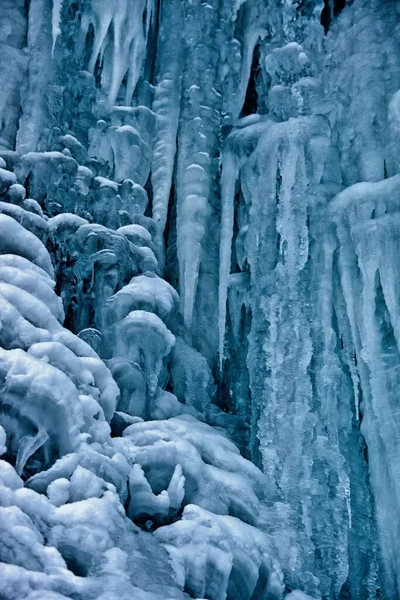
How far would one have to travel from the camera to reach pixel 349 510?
281 inches

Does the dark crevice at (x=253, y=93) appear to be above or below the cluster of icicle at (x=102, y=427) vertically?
above

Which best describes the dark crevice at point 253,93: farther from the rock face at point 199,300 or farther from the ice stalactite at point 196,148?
the ice stalactite at point 196,148

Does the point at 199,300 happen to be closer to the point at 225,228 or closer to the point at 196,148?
the point at 225,228

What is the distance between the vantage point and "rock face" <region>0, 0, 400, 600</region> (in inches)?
188

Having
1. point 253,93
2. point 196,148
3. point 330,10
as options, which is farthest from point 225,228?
point 330,10

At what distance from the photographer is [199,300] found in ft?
29.2

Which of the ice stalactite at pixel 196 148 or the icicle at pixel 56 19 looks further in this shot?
the icicle at pixel 56 19

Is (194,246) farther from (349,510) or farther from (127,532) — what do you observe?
(127,532)

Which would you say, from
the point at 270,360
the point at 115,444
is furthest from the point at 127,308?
the point at 115,444

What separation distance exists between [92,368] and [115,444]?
2.06 feet

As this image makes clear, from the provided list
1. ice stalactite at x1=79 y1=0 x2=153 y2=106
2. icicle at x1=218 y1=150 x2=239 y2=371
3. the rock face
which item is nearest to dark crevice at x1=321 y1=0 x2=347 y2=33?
the rock face

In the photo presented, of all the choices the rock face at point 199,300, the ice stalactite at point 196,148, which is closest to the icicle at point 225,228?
the rock face at point 199,300

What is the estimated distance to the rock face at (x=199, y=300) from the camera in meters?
4.78

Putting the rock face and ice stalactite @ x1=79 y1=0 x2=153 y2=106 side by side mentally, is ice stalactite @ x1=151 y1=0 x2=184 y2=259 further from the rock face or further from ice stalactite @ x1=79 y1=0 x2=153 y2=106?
ice stalactite @ x1=79 y1=0 x2=153 y2=106
